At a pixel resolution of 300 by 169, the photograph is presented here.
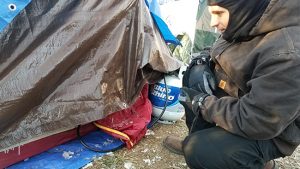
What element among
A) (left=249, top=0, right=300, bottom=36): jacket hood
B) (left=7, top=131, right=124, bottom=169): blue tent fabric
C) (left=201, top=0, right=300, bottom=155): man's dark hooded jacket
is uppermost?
(left=249, top=0, right=300, bottom=36): jacket hood

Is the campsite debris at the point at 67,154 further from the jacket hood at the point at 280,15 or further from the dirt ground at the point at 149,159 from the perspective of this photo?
the jacket hood at the point at 280,15

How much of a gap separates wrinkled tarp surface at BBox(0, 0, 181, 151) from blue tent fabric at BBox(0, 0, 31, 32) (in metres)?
0.02

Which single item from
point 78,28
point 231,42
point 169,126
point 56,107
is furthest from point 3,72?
point 169,126

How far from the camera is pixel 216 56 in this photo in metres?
1.69

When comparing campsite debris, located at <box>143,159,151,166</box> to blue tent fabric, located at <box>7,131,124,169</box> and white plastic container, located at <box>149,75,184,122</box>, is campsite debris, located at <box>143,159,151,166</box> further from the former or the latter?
white plastic container, located at <box>149,75,184,122</box>

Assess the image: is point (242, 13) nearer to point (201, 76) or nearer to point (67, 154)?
point (201, 76)

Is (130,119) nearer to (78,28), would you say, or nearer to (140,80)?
(140,80)

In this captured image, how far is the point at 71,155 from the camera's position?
208 centimetres

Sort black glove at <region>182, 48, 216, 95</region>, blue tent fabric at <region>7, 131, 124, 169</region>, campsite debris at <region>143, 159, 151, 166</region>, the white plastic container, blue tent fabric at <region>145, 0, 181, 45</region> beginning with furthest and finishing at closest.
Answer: the white plastic container, blue tent fabric at <region>145, 0, 181, 45</region>, campsite debris at <region>143, 159, 151, 166</region>, blue tent fabric at <region>7, 131, 124, 169</region>, black glove at <region>182, 48, 216, 95</region>

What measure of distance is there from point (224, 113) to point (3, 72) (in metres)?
1.04

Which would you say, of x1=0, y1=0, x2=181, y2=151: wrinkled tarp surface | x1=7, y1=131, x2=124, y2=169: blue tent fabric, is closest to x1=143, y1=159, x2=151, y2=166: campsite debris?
x1=7, y1=131, x2=124, y2=169: blue tent fabric

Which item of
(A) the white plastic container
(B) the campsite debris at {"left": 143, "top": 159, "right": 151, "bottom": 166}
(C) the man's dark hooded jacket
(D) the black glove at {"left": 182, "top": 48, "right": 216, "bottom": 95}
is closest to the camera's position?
(C) the man's dark hooded jacket

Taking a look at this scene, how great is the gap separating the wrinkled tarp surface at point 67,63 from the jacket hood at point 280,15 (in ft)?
2.70

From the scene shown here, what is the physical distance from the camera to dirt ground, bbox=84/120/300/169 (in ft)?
6.70
